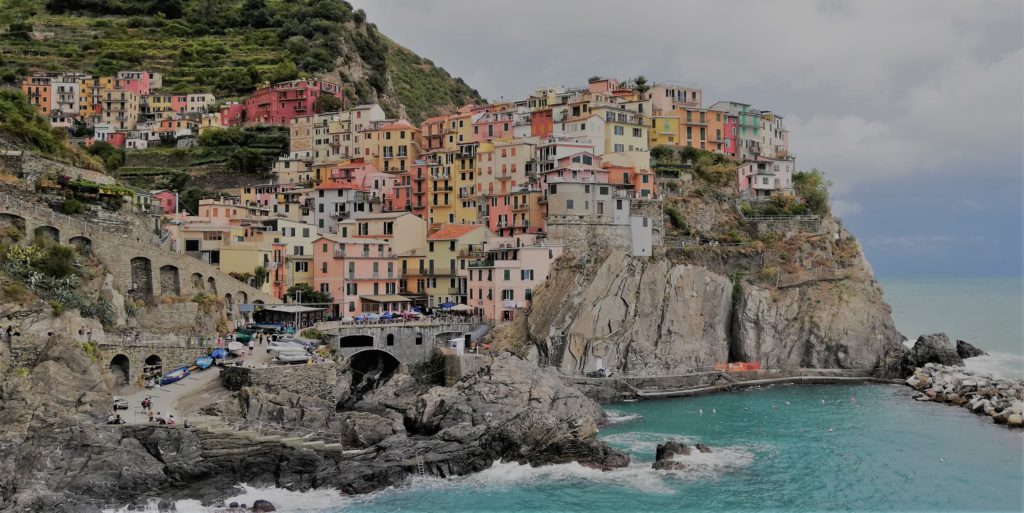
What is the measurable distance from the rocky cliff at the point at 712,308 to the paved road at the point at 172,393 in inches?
795

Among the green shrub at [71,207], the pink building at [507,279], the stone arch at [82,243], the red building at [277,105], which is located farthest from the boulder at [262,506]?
the red building at [277,105]

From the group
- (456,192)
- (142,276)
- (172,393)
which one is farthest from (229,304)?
(456,192)

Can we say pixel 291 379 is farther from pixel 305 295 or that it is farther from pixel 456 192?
pixel 456 192

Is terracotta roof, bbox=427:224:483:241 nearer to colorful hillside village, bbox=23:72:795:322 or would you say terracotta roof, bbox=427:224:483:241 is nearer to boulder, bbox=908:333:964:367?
colorful hillside village, bbox=23:72:795:322

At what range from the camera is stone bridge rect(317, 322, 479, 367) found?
185ft

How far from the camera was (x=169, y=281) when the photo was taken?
172 feet

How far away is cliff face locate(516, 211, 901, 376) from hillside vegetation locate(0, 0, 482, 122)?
57879mm

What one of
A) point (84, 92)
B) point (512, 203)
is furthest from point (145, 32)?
point (512, 203)

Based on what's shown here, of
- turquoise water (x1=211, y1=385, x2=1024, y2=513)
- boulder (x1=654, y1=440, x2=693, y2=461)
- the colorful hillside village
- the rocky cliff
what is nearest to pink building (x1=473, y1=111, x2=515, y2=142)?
the colorful hillside village

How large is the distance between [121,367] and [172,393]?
301 cm

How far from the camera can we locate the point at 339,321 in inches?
2282

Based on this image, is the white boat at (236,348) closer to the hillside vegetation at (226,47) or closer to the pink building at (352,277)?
the pink building at (352,277)

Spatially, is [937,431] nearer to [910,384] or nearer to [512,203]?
[910,384]

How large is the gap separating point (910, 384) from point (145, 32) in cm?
10685
